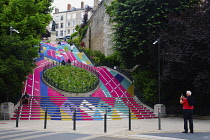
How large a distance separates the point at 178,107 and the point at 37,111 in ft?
41.5

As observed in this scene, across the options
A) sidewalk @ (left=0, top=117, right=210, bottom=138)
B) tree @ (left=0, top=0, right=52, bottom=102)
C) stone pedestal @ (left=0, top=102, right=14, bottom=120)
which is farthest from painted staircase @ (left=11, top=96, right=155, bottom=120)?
sidewalk @ (left=0, top=117, right=210, bottom=138)

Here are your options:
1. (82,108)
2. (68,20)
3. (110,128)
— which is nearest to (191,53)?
(110,128)

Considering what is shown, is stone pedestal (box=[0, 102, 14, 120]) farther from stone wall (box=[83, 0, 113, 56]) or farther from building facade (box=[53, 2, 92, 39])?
building facade (box=[53, 2, 92, 39])

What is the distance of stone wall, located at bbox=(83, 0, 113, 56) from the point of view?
46.5 m

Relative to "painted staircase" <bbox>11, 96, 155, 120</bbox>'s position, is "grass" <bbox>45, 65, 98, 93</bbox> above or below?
above

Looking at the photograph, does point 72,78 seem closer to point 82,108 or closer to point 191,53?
point 82,108

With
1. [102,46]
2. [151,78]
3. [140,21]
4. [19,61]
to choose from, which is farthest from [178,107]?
[102,46]

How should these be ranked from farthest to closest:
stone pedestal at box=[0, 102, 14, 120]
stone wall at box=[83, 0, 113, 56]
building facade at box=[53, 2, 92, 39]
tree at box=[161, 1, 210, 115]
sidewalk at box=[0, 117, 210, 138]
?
building facade at box=[53, 2, 92, 39] → stone wall at box=[83, 0, 113, 56] → tree at box=[161, 1, 210, 115] → stone pedestal at box=[0, 102, 14, 120] → sidewalk at box=[0, 117, 210, 138]

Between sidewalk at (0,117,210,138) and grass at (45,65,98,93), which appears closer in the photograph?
sidewalk at (0,117,210,138)

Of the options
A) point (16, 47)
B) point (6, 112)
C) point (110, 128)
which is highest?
point (16, 47)

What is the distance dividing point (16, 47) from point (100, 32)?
31.3 meters

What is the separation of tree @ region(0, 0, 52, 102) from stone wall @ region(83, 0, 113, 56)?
22882mm

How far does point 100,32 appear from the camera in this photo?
49562mm

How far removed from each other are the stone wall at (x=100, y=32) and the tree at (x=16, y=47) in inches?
901
